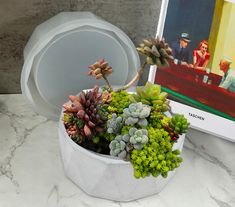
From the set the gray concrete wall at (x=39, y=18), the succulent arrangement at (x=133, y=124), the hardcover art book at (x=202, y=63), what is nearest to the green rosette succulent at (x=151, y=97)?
the succulent arrangement at (x=133, y=124)

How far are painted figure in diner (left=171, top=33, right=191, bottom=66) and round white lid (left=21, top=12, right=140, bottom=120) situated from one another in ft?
0.23

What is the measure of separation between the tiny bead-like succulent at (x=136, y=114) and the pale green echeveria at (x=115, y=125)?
12 mm

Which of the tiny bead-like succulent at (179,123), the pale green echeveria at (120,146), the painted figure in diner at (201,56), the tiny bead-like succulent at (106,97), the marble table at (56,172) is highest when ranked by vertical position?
the painted figure in diner at (201,56)

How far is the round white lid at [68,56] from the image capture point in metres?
0.75

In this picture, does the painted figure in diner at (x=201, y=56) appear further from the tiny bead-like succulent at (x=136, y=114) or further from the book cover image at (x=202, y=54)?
the tiny bead-like succulent at (x=136, y=114)

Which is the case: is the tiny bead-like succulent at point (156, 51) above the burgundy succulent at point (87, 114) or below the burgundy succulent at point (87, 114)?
above

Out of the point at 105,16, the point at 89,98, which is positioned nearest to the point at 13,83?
the point at 105,16

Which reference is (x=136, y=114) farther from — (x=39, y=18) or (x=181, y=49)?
(x=39, y=18)

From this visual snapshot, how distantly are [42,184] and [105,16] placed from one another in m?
0.33

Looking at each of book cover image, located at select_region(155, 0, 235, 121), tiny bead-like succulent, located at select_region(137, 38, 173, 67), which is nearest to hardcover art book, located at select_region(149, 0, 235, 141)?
book cover image, located at select_region(155, 0, 235, 121)

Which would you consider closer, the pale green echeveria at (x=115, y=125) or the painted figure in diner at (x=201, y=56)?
the pale green echeveria at (x=115, y=125)

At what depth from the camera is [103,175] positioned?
629 mm

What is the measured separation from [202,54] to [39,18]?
29 cm

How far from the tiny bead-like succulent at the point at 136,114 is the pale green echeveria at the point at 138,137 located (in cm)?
1
